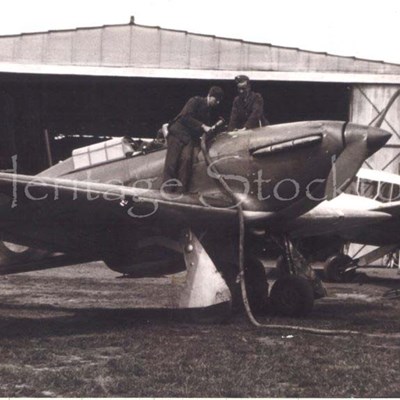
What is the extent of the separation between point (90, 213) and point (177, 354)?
7.10ft

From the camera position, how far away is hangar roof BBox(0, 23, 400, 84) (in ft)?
53.6

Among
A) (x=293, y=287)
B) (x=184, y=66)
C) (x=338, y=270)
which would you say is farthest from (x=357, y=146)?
(x=184, y=66)

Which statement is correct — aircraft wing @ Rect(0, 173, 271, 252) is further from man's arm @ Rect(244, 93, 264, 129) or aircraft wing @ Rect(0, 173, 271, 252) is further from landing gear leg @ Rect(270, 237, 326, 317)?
man's arm @ Rect(244, 93, 264, 129)

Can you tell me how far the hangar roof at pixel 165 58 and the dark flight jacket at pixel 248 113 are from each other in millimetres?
8582

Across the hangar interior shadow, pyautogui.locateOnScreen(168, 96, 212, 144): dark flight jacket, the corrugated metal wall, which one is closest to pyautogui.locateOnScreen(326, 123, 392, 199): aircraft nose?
pyautogui.locateOnScreen(168, 96, 212, 144): dark flight jacket

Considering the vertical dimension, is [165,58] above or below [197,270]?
above

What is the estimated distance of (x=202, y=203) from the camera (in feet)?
23.1

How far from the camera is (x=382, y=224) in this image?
13.5 meters

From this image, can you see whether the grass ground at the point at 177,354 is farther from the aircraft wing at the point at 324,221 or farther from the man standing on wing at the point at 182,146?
the man standing on wing at the point at 182,146

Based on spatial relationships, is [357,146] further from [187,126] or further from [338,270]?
[338,270]

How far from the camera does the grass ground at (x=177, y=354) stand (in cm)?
406

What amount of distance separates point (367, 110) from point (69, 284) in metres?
8.44

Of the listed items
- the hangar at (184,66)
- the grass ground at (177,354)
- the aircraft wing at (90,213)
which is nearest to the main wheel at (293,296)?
the grass ground at (177,354)

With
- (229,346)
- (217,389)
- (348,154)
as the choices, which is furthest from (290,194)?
(217,389)
